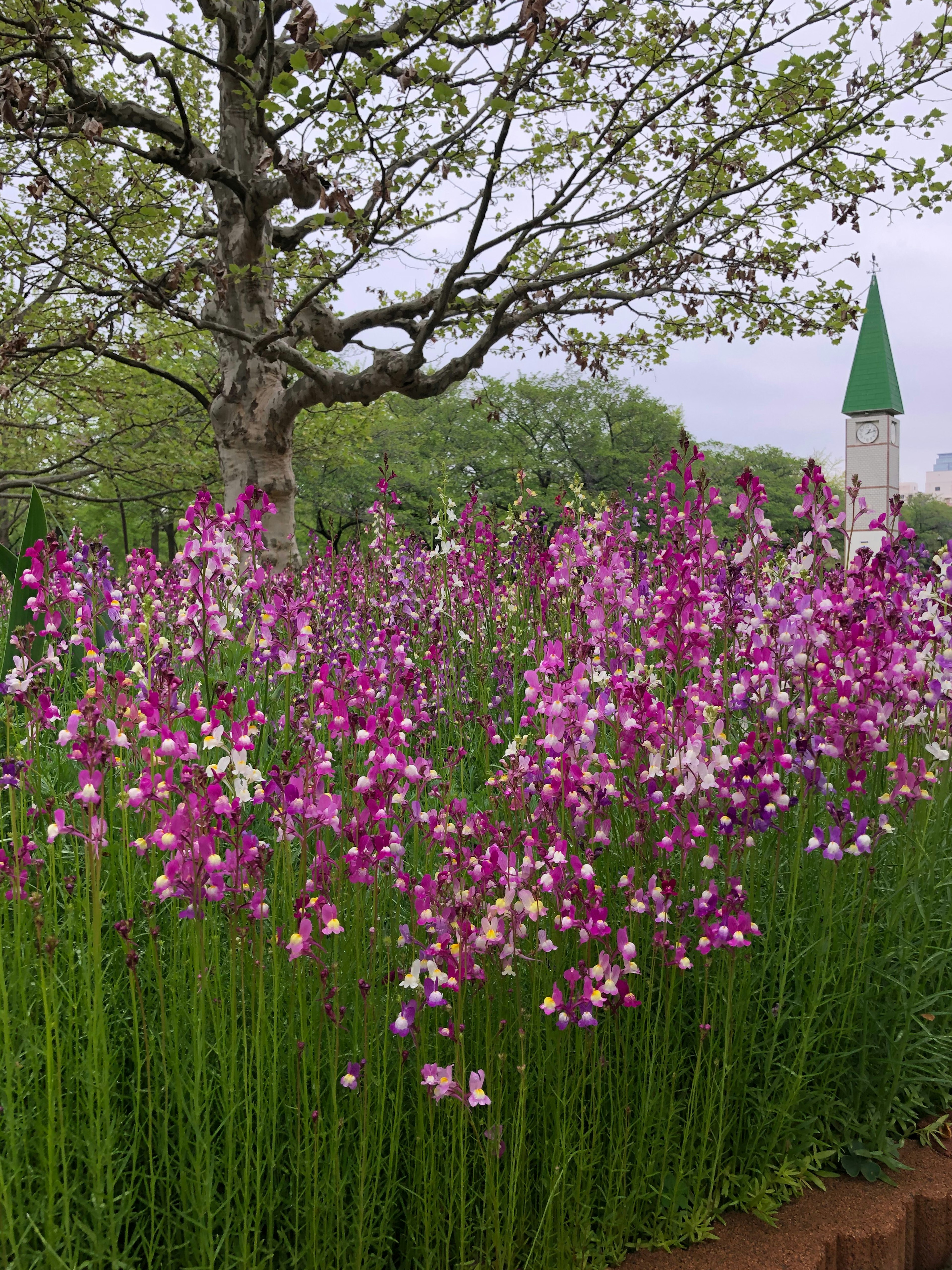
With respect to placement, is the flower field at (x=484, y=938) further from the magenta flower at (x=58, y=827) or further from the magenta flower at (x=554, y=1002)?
the magenta flower at (x=58, y=827)

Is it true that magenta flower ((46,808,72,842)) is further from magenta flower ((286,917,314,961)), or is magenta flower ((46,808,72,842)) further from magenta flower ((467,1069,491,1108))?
magenta flower ((467,1069,491,1108))

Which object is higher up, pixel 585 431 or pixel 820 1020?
pixel 585 431

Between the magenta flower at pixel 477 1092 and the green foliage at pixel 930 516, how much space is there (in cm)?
5154

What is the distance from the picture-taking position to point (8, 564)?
4199mm

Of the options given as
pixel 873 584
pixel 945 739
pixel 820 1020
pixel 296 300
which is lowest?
pixel 820 1020

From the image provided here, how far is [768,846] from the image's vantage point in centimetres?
348

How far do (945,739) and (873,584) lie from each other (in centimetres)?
118

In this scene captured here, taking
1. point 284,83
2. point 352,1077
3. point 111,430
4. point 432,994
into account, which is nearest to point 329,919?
point 432,994

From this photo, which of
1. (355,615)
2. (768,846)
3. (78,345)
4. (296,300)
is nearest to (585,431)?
(296,300)

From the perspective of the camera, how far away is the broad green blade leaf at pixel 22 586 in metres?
3.73

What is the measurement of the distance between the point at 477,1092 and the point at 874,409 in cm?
6209

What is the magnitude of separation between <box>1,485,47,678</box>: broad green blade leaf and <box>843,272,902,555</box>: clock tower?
189 ft

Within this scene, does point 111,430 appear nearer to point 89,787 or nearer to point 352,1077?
point 89,787

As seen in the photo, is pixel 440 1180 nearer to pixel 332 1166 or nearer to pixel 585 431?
pixel 332 1166
